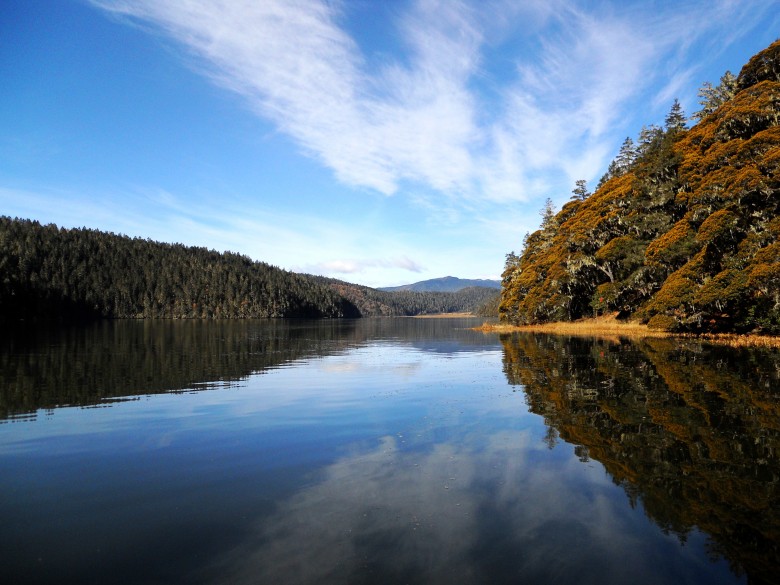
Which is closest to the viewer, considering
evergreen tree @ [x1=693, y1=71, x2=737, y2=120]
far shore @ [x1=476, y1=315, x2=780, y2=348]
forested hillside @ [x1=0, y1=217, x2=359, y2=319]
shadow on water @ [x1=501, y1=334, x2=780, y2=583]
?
shadow on water @ [x1=501, y1=334, x2=780, y2=583]

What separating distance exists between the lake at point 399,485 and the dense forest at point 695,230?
65.3 ft

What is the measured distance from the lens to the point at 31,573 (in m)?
6.20

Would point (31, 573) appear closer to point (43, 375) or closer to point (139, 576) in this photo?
point (139, 576)

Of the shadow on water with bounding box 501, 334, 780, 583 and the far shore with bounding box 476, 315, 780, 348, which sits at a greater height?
the far shore with bounding box 476, 315, 780, 348

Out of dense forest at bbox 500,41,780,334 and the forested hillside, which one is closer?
dense forest at bbox 500,41,780,334

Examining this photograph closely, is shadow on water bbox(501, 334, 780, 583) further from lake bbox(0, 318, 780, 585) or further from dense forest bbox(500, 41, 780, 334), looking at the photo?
dense forest bbox(500, 41, 780, 334)

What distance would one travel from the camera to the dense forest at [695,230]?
34.3 meters

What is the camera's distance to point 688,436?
11.7 metres

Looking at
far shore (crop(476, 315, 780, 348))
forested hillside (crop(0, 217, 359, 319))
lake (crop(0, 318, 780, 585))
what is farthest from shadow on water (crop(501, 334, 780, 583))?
forested hillside (crop(0, 217, 359, 319))

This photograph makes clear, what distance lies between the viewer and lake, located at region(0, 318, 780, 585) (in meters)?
6.39

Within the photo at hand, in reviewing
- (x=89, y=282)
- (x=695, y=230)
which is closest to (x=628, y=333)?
(x=695, y=230)

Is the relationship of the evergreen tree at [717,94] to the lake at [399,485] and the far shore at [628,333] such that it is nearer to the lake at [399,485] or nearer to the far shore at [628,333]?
the far shore at [628,333]

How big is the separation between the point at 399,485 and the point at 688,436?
7523mm

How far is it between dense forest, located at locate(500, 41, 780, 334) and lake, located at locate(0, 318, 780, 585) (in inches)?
784
